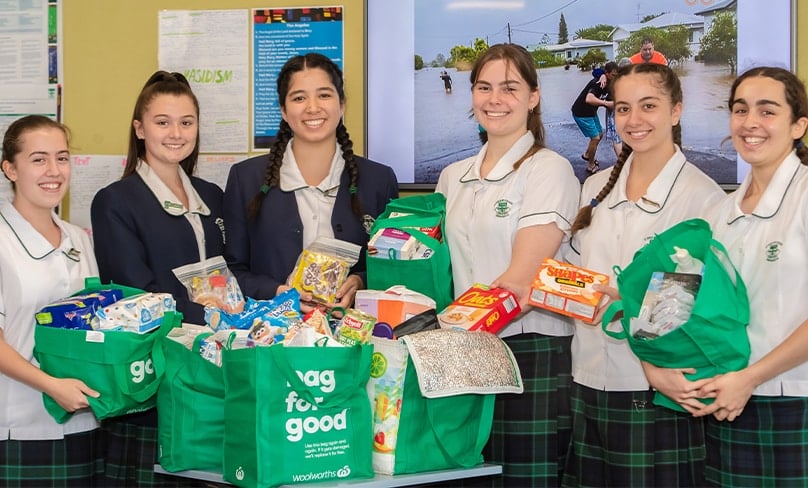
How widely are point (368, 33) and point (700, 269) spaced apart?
1881 millimetres

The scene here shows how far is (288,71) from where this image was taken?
2.92 metres

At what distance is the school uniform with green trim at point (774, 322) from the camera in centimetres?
214

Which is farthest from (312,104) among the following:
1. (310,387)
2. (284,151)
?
(310,387)

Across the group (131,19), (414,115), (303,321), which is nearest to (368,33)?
(414,115)

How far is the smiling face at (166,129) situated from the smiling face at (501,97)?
98 cm

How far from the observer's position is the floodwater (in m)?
3.26

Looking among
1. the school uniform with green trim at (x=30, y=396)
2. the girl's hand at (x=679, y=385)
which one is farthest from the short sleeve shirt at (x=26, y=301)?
the girl's hand at (x=679, y=385)

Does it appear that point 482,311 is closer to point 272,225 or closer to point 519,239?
point 519,239

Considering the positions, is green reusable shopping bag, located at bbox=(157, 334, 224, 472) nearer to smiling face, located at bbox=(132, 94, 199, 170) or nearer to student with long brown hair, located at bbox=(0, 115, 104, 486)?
student with long brown hair, located at bbox=(0, 115, 104, 486)

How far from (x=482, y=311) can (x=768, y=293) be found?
0.72 metres

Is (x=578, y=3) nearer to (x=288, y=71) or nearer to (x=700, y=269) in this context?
(x=288, y=71)

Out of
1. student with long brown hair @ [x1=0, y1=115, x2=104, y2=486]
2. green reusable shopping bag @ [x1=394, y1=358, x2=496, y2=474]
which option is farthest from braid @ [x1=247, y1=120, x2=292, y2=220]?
green reusable shopping bag @ [x1=394, y1=358, x2=496, y2=474]

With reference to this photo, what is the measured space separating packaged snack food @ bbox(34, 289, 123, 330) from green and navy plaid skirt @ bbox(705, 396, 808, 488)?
1.67 meters

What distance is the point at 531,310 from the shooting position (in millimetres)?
2629
